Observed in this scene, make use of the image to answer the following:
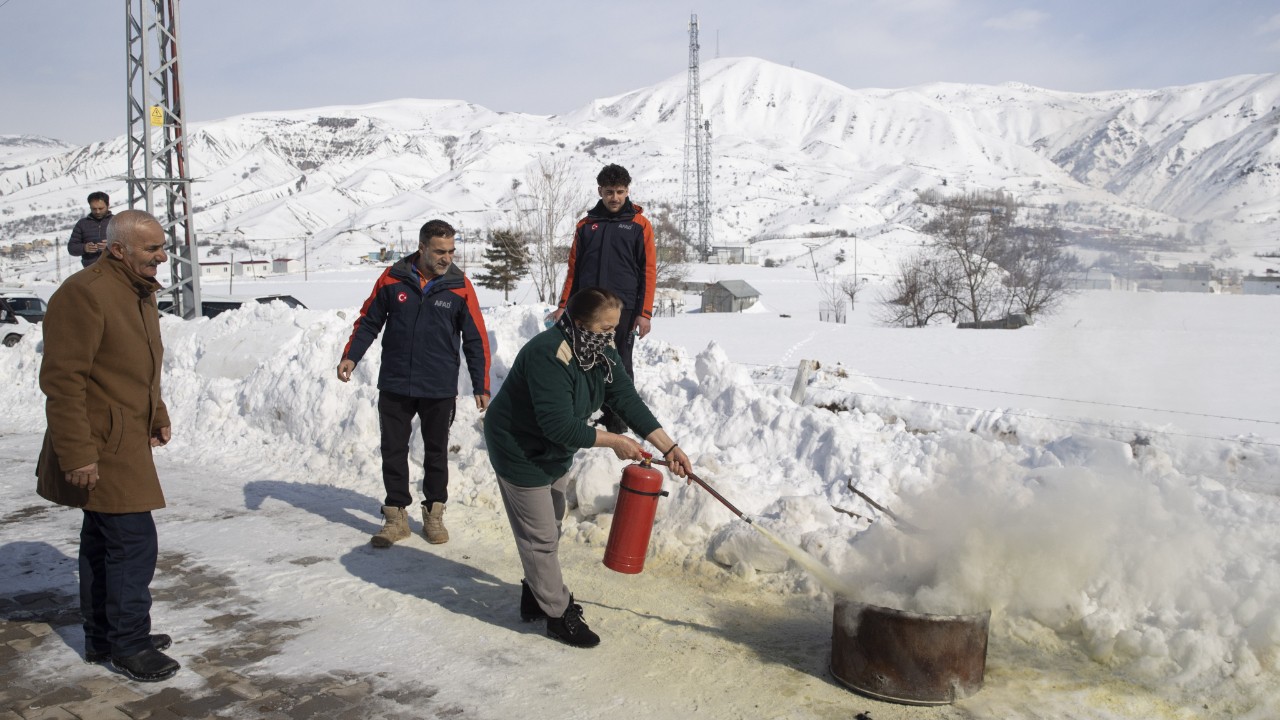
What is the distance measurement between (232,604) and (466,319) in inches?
91.2

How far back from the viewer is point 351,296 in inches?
2153

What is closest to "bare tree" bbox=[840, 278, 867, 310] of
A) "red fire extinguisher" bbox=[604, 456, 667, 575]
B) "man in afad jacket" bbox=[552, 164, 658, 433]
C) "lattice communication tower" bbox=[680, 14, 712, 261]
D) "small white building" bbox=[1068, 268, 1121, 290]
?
Answer: "lattice communication tower" bbox=[680, 14, 712, 261]

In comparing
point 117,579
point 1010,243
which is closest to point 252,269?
point 1010,243

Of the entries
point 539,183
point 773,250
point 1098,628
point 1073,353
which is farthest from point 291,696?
point 773,250

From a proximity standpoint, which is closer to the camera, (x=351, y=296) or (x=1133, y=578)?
(x=1133, y=578)

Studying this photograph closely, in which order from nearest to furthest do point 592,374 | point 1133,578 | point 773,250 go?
point 592,374
point 1133,578
point 773,250

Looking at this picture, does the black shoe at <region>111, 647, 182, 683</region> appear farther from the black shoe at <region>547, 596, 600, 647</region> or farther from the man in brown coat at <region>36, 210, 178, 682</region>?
the black shoe at <region>547, 596, 600, 647</region>

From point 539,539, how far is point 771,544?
1.72 meters

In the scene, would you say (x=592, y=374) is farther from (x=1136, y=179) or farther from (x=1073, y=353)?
(x=1073, y=353)

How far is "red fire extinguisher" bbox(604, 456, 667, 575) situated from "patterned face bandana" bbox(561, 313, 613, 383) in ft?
2.51

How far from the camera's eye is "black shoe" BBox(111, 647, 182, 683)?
13.4 feet

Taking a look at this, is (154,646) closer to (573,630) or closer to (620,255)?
(573,630)

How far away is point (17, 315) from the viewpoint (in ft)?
58.8

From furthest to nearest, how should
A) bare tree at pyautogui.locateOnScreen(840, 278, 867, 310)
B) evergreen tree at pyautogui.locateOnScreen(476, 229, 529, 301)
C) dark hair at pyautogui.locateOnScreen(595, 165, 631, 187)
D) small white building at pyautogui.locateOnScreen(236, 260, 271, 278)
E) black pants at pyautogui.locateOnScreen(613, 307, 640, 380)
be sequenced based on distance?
small white building at pyautogui.locateOnScreen(236, 260, 271, 278)
evergreen tree at pyautogui.locateOnScreen(476, 229, 529, 301)
bare tree at pyautogui.locateOnScreen(840, 278, 867, 310)
black pants at pyautogui.locateOnScreen(613, 307, 640, 380)
dark hair at pyautogui.locateOnScreen(595, 165, 631, 187)
